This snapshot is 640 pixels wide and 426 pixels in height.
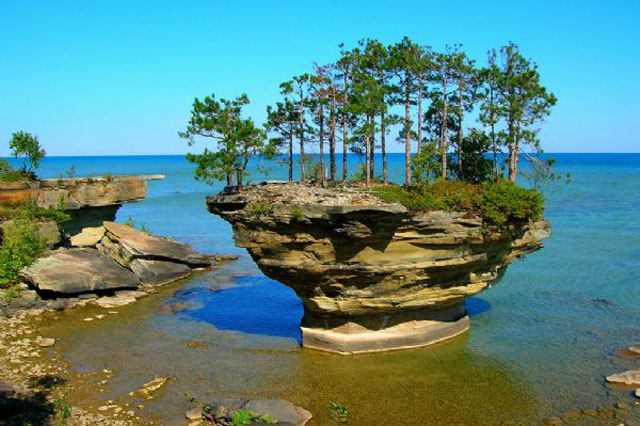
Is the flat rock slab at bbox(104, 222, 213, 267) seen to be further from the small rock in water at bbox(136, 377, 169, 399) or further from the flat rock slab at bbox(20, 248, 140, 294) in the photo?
the small rock in water at bbox(136, 377, 169, 399)

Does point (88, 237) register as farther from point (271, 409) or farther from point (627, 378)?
point (627, 378)

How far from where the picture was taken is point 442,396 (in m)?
18.9

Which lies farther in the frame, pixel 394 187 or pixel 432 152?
pixel 432 152

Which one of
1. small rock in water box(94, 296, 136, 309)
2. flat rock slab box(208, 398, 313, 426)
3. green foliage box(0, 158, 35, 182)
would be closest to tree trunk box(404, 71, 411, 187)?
flat rock slab box(208, 398, 313, 426)

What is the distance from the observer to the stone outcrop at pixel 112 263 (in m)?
29.0

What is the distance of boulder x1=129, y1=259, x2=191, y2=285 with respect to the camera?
1302 inches

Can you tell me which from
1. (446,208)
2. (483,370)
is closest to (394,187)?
(446,208)

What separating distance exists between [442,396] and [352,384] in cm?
307

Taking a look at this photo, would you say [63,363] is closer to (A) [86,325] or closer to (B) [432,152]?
(A) [86,325]

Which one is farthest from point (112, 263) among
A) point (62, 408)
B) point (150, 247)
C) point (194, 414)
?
point (194, 414)

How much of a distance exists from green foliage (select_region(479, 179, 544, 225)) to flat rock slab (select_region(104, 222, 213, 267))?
67.8ft

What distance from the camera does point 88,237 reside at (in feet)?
115

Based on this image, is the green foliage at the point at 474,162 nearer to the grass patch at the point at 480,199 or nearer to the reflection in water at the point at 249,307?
the grass patch at the point at 480,199

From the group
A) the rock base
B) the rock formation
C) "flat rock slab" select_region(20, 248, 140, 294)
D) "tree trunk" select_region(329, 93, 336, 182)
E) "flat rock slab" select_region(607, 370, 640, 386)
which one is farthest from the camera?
the rock formation
